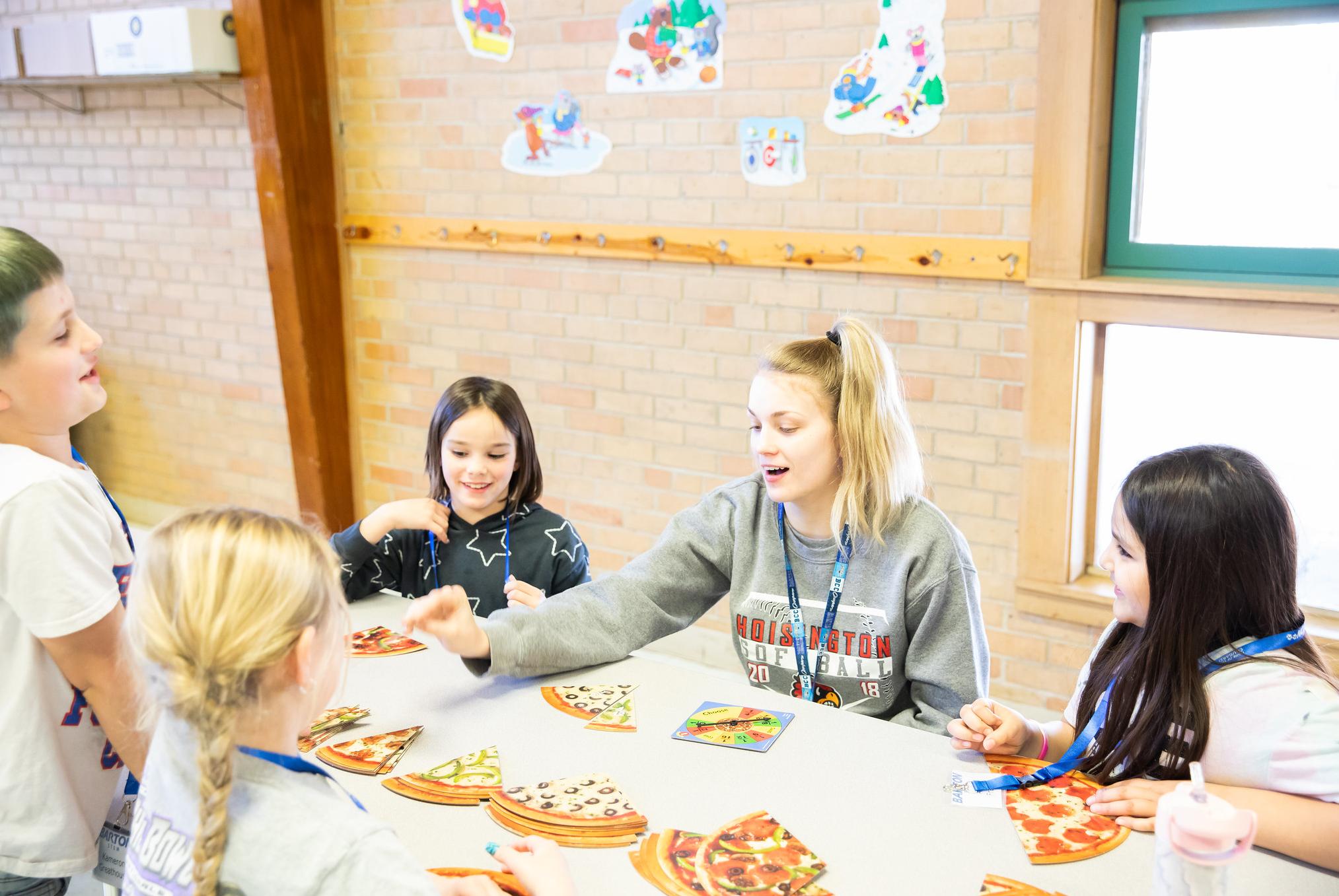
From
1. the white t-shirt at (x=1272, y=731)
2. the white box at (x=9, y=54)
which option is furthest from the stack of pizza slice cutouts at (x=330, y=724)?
the white box at (x=9, y=54)

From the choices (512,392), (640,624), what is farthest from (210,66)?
(640,624)

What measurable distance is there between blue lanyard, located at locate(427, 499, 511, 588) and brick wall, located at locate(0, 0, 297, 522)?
2509 millimetres

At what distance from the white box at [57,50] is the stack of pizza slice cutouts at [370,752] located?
12.4ft

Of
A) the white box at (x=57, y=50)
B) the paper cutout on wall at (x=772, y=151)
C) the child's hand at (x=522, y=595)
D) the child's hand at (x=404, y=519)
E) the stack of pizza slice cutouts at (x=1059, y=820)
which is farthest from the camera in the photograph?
the white box at (x=57, y=50)

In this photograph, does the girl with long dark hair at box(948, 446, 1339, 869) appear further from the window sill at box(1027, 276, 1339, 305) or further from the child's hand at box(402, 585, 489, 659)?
the window sill at box(1027, 276, 1339, 305)

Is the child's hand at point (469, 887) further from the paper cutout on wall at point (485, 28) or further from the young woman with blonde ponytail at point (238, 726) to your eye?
the paper cutout on wall at point (485, 28)

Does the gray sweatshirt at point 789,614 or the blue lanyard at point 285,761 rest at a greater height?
the blue lanyard at point 285,761

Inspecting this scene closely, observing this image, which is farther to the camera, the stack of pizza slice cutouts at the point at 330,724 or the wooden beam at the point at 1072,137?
the wooden beam at the point at 1072,137

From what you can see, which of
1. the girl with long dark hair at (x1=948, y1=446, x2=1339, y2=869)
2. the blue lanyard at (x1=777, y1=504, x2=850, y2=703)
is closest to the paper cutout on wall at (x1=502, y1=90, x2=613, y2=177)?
the blue lanyard at (x1=777, y1=504, x2=850, y2=703)

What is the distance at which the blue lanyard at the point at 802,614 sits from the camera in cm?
195

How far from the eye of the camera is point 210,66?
4031 millimetres

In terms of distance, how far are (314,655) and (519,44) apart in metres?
3.09

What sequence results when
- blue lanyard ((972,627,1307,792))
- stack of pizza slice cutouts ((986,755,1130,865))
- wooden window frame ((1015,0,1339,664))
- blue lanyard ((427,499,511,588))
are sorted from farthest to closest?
wooden window frame ((1015,0,1339,664)), blue lanyard ((427,499,511,588)), blue lanyard ((972,627,1307,792)), stack of pizza slice cutouts ((986,755,1130,865))

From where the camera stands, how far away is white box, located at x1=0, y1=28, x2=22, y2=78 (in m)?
4.53
